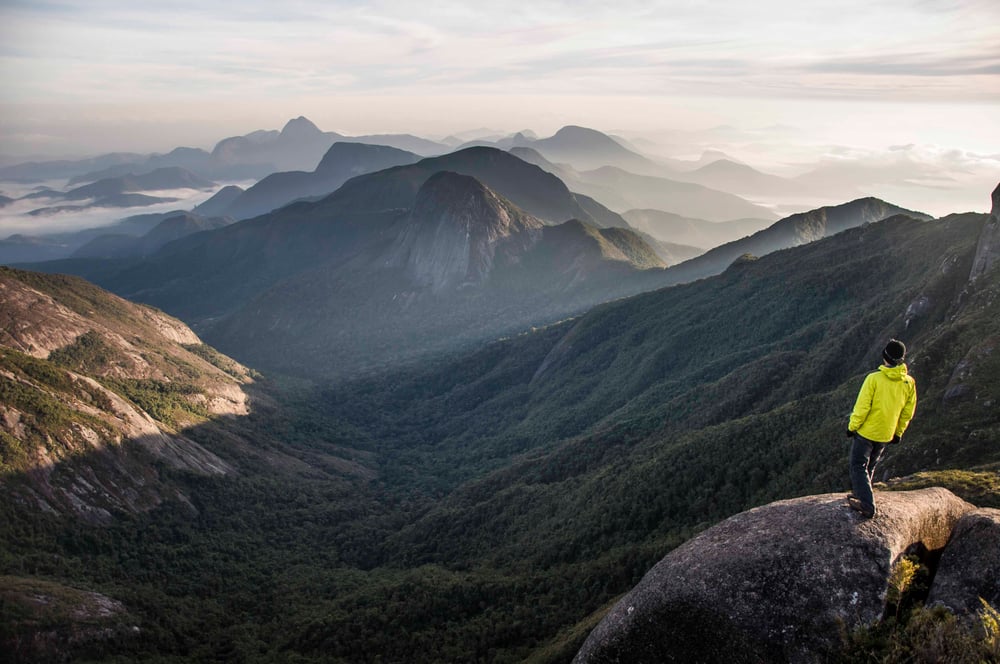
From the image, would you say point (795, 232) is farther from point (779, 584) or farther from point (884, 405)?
point (779, 584)

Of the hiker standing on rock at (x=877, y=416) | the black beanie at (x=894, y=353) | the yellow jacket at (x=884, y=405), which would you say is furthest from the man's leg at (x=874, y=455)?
the black beanie at (x=894, y=353)

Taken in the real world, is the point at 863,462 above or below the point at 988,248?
below

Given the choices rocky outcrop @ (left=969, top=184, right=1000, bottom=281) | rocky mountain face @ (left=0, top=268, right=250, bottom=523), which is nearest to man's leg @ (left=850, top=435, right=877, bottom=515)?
rocky outcrop @ (left=969, top=184, right=1000, bottom=281)

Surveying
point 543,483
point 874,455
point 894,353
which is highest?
point 894,353

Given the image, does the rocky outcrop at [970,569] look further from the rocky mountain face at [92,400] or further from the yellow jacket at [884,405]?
the rocky mountain face at [92,400]

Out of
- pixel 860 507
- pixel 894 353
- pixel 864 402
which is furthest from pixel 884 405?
pixel 860 507

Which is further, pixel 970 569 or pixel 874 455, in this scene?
pixel 874 455
